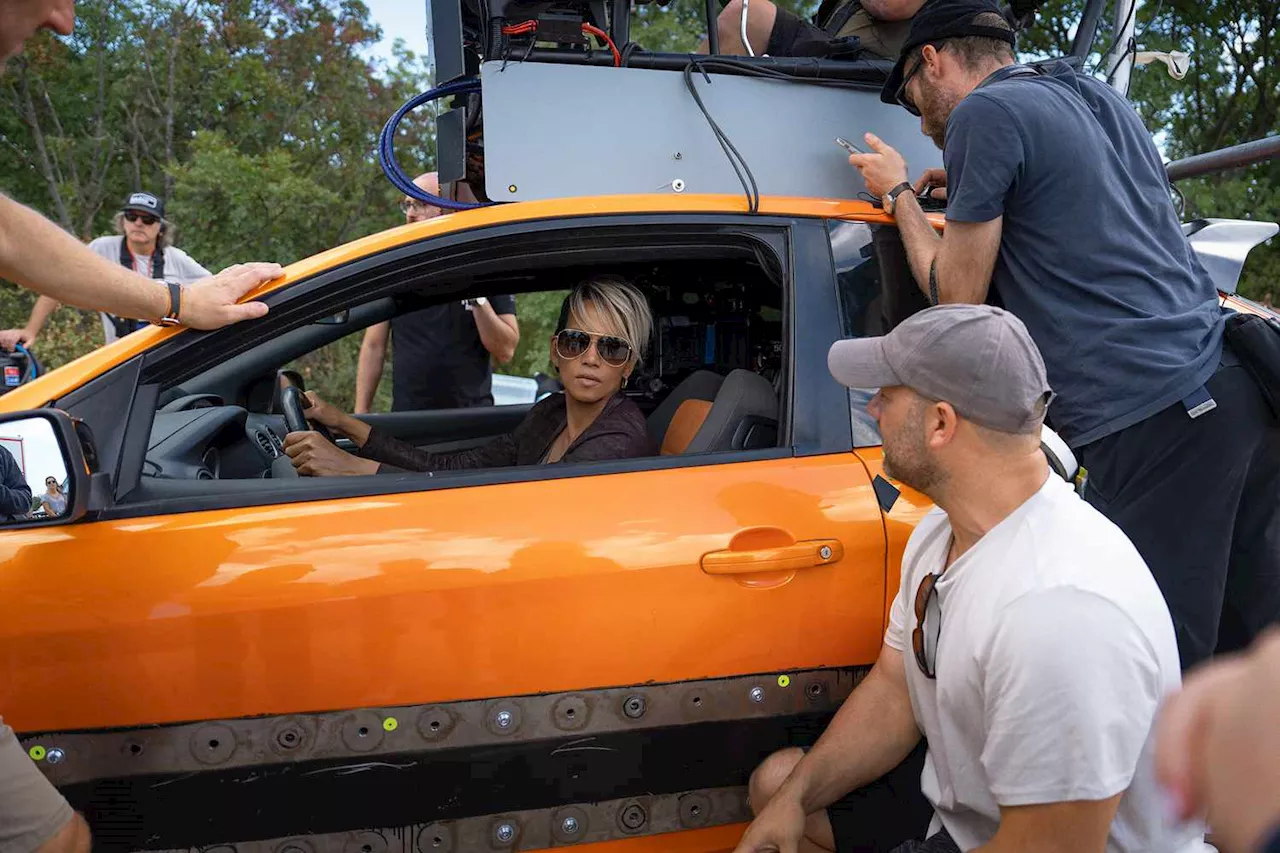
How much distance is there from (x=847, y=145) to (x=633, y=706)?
1423 mm

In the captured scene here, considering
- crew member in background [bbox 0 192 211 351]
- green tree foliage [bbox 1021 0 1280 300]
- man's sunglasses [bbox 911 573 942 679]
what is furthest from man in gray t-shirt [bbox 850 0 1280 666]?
green tree foliage [bbox 1021 0 1280 300]

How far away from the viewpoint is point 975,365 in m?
1.54

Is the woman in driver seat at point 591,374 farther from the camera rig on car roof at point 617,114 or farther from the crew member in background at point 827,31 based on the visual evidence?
the crew member in background at point 827,31

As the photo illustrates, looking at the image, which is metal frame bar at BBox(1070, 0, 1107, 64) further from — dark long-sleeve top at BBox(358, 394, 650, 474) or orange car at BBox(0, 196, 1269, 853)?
dark long-sleeve top at BBox(358, 394, 650, 474)

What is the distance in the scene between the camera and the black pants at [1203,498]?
2.08 m

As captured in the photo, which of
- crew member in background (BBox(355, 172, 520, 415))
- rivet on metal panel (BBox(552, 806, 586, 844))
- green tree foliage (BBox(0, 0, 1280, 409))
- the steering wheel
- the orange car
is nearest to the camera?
the orange car

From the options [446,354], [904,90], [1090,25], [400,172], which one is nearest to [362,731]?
[400,172]

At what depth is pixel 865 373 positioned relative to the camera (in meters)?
1.69

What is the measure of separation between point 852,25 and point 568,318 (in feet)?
4.06

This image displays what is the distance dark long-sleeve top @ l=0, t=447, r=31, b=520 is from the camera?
5.43 ft

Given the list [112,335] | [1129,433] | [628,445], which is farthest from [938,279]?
[112,335]

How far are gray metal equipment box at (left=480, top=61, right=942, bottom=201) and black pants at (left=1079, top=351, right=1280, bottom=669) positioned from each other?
868 millimetres

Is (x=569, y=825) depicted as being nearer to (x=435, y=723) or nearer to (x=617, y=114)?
(x=435, y=723)

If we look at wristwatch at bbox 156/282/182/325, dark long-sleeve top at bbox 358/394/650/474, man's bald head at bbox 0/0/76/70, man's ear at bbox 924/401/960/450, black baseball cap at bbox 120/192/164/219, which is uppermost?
man's bald head at bbox 0/0/76/70
